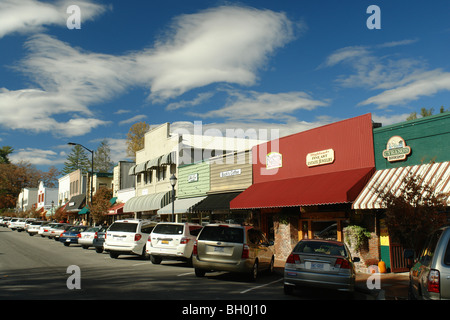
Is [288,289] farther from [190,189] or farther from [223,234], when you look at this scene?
[190,189]

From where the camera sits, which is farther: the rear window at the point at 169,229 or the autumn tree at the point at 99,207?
the autumn tree at the point at 99,207

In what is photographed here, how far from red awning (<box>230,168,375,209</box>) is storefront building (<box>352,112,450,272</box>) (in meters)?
0.42

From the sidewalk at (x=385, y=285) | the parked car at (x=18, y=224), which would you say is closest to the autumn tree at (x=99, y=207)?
the parked car at (x=18, y=224)

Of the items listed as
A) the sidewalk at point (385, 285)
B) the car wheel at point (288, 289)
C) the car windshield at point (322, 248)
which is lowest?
the sidewalk at point (385, 285)

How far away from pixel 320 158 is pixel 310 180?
3.83ft

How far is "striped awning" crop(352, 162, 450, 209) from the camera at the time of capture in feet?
43.0

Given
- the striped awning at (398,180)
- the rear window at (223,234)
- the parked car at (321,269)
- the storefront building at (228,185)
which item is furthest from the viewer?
the storefront building at (228,185)

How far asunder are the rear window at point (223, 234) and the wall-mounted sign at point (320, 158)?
7.02 m

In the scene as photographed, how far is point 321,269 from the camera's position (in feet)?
33.8

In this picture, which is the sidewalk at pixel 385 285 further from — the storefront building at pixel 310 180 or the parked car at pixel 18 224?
the parked car at pixel 18 224

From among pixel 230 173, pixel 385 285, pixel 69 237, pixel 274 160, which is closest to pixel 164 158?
pixel 69 237

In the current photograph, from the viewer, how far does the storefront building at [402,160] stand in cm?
1409
